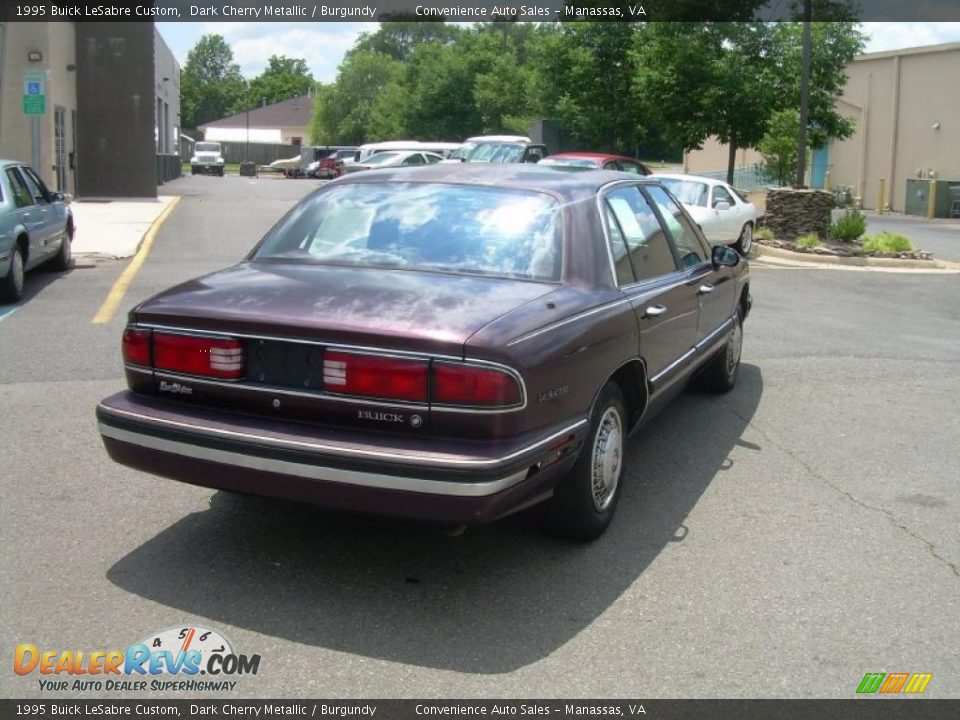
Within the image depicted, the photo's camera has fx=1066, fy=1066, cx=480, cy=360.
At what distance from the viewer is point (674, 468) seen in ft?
19.6

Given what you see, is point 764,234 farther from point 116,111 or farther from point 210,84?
point 210,84

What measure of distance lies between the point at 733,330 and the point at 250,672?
4909 millimetres

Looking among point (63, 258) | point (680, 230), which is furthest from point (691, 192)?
point (680, 230)

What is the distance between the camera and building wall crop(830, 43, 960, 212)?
34156 millimetres

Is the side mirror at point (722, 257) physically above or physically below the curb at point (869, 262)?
above

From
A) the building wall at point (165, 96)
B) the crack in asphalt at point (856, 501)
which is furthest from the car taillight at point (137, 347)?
the building wall at point (165, 96)

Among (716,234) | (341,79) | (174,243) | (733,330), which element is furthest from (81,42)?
(341,79)

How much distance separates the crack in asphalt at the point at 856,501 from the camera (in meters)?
4.80

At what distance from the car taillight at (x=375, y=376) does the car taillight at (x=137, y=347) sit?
2.92 feet

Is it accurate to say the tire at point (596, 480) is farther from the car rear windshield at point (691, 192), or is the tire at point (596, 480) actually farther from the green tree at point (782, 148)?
the green tree at point (782, 148)

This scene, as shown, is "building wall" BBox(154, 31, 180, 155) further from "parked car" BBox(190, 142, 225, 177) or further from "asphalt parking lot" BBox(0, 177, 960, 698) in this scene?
"asphalt parking lot" BBox(0, 177, 960, 698)

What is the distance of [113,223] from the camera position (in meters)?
20.2

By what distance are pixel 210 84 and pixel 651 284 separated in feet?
484

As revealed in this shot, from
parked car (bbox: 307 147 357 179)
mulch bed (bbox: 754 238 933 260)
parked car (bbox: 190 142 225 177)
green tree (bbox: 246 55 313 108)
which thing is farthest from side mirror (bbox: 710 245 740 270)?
green tree (bbox: 246 55 313 108)
